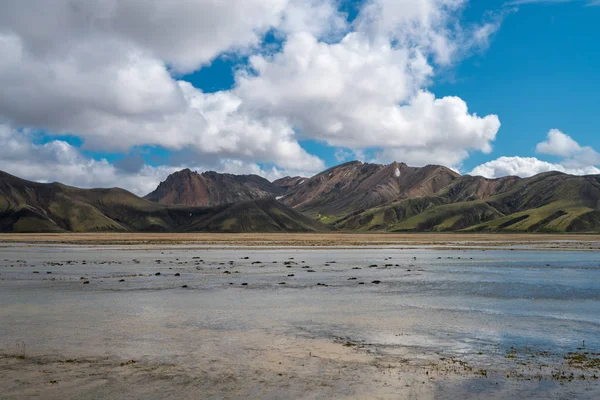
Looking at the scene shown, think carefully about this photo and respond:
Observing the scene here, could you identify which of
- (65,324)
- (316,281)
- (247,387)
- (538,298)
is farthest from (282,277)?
(247,387)

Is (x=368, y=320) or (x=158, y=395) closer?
(x=158, y=395)

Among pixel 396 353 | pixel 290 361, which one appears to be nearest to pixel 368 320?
pixel 396 353

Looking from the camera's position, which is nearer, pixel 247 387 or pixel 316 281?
pixel 247 387

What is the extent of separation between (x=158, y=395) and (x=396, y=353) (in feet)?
31.9

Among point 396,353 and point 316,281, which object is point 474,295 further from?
point 396,353

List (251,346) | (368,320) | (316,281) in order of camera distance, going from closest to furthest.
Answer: (251,346)
(368,320)
(316,281)

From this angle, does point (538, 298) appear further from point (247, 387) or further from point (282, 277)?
point (247, 387)

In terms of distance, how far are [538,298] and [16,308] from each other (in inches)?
1374

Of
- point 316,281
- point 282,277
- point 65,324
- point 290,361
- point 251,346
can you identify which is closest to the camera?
point 290,361

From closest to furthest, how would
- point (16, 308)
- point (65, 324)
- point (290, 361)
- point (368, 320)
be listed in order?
point (290, 361) < point (65, 324) < point (368, 320) < point (16, 308)

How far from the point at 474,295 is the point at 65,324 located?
28233 mm

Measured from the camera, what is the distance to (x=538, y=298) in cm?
3788

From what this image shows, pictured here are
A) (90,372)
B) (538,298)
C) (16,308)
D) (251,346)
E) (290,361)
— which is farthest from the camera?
(538,298)

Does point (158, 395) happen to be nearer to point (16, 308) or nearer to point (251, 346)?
point (251, 346)
